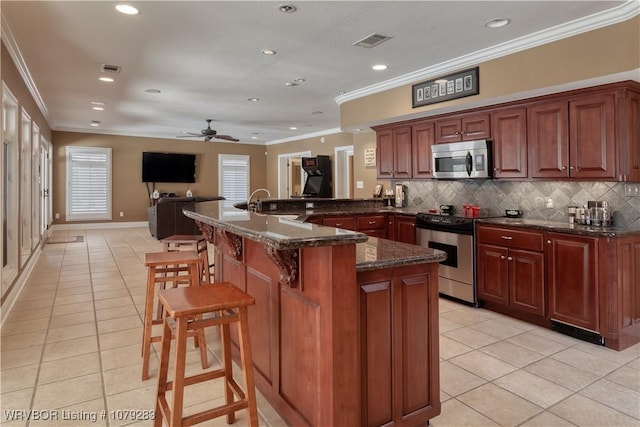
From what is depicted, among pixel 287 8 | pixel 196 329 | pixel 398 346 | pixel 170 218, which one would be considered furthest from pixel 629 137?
pixel 170 218

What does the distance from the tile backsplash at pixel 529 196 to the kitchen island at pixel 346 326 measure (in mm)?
2607

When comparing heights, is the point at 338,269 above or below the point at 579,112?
below

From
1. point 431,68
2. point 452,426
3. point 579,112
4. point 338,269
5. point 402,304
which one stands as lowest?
point 452,426

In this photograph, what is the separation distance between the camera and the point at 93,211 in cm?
1036

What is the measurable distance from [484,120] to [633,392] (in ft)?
9.41

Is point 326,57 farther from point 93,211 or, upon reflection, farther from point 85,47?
point 93,211

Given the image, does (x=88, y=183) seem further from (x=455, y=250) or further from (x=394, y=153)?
(x=455, y=250)

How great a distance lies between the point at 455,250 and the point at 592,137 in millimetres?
1589

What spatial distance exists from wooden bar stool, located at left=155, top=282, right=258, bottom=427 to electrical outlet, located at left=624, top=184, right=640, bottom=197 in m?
3.47

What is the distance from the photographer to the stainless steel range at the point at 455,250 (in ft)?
13.2

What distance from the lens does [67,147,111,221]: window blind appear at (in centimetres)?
1009

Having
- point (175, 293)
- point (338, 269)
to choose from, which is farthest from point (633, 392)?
point (175, 293)

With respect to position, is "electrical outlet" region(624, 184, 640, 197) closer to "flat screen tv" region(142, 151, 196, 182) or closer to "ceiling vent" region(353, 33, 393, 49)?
"ceiling vent" region(353, 33, 393, 49)

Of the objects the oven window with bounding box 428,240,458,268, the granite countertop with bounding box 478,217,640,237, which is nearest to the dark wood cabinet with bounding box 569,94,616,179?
the granite countertop with bounding box 478,217,640,237
